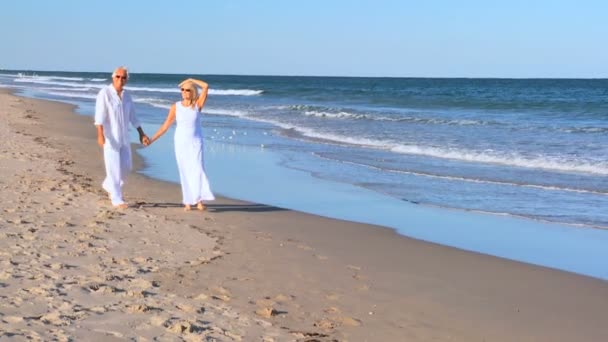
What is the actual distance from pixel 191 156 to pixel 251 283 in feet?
11.3

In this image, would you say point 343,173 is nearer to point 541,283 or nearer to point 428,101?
point 541,283

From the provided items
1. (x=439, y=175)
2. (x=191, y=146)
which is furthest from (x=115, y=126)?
(x=439, y=175)

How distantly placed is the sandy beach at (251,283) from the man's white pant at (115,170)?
0.60 feet

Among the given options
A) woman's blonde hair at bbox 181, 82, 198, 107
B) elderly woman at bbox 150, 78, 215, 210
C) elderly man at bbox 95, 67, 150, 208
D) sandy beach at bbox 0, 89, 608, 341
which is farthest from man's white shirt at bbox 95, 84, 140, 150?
sandy beach at bbox 0, 89, 608, 341

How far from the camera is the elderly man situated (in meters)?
8.75

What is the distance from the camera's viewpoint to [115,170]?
29.6ft

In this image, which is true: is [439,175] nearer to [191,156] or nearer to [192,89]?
[191,156]

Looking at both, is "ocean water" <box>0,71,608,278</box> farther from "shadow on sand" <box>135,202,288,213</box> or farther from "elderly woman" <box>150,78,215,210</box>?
"elderly woman" <box>150,78,215,210</box>

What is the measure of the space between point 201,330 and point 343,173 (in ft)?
28.9

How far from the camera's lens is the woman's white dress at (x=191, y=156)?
30.0 ft

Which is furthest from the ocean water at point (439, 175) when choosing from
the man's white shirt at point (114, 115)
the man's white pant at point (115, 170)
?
the man's white shirt at point (114, 115)

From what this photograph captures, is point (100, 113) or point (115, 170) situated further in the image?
point (115, 170)

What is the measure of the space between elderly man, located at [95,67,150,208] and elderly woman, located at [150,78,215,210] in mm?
397

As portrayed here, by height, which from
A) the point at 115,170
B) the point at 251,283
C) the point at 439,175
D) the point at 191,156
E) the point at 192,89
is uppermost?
the point at 192,89
